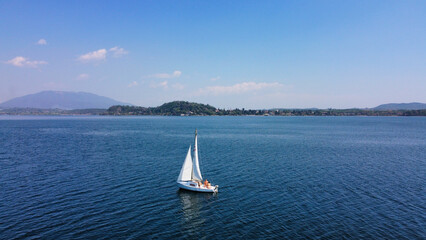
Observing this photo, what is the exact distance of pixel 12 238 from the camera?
25719 mm

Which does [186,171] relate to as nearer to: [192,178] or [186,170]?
[186,170]

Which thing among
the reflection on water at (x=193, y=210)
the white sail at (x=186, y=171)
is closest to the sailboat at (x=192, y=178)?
the white sail at (x=186, y=171)

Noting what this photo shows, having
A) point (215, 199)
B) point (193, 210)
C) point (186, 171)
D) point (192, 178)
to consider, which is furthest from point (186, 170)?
point (193, 210)

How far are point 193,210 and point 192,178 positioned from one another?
30.0 ft

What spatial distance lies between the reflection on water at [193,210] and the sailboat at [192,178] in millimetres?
840

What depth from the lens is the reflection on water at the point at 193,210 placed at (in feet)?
95.8

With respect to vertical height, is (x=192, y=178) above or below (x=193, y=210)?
above

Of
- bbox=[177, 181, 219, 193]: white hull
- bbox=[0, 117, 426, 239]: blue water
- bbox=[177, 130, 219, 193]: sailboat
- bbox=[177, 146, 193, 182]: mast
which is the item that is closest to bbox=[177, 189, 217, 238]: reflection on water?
bbox=[0, 117, 426, 239]: blue water

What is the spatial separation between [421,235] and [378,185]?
59.7 feet

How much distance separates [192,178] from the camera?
43469mm

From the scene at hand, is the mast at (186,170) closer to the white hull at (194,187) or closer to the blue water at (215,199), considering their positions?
the white hull at (194,187)

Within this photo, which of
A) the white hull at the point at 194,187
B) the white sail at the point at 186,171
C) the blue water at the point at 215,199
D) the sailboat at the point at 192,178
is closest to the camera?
the blue water at the point at 215,199

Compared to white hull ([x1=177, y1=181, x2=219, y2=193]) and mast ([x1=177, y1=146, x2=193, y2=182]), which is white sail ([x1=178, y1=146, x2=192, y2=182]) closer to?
mast ([x1=177, y1=146, x2=193, y2=182])

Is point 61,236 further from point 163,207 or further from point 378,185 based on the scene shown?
point 378,185
